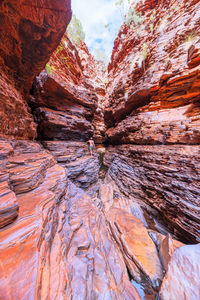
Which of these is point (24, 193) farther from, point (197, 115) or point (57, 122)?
point (197, 115)

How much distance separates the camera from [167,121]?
502 cm

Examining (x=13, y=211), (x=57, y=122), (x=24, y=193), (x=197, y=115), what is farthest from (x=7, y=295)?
(x=197, y=115)

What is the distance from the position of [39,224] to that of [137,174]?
5.05 metres

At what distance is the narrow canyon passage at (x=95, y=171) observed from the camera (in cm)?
143

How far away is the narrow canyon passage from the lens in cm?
143

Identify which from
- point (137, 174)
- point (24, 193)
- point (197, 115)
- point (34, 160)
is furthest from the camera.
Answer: point (137, 174)

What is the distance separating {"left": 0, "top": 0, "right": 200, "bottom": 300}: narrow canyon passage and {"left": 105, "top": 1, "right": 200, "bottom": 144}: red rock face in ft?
0.18

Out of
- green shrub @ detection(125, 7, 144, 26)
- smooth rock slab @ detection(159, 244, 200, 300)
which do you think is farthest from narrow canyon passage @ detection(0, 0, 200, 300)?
green shrub @ detection(125, 7, 144, 26)

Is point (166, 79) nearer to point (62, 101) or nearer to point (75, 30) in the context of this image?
point (62, 101)

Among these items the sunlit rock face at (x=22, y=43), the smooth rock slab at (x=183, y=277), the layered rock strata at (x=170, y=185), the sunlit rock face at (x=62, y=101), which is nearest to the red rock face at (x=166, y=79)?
the layered rock strata at (x=170, y=185)

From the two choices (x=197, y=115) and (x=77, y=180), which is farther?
(x=77, y=180)

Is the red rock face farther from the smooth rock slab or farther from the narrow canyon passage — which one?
the smooth rock slab

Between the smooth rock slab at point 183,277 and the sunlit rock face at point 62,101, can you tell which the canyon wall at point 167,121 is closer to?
the smooth rock slab at point 183,277

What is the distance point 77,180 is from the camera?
18.0 ft
